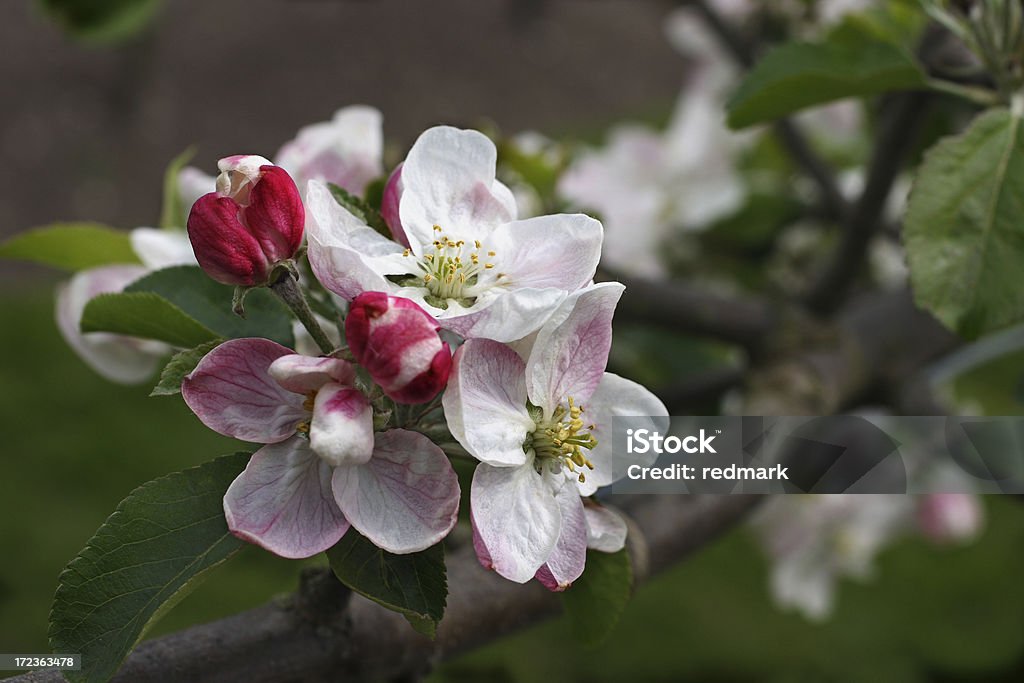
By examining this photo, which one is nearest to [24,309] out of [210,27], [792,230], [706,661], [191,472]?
[706,661]

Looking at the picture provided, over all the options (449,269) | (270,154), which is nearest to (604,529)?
(449,269)

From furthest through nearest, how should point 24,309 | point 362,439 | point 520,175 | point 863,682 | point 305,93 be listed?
point 305,93 < point 24,309 < point 863,682 < point 520,175 < point 362,439

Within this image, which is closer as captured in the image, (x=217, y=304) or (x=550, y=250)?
(x=550, y=250)

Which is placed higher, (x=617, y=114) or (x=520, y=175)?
(x=520, y=175)

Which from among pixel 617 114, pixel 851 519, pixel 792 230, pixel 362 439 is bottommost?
pixel 617 114

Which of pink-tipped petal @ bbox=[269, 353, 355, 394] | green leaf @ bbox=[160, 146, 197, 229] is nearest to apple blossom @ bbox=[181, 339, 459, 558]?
pink-tipped petal @ bbox=[269, 353, 355, 394]

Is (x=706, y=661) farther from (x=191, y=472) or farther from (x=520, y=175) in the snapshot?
(x=191, y=472)

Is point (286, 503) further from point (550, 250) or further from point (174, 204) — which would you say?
point (174, 204)
